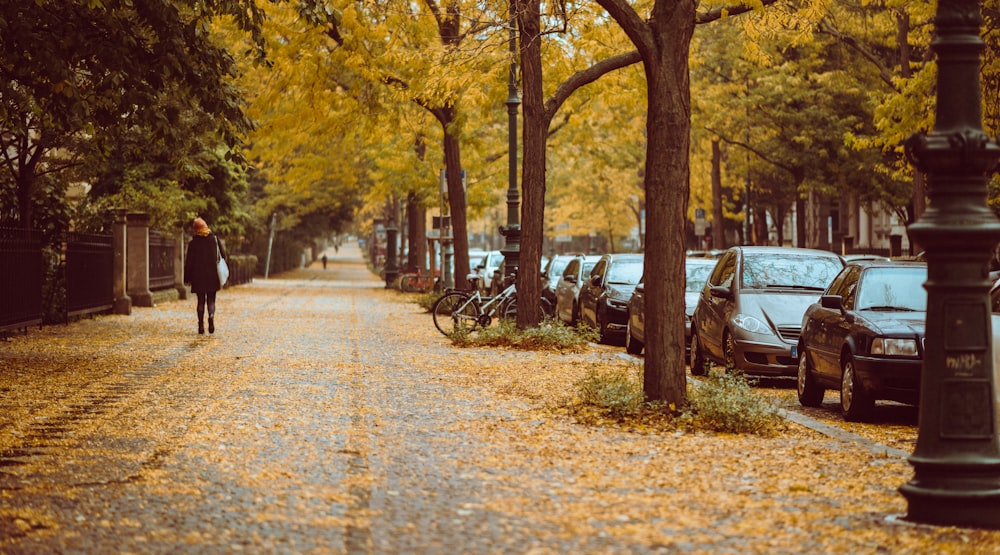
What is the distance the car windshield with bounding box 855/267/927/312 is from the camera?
12914mm

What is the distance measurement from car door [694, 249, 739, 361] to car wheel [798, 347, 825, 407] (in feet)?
7.23

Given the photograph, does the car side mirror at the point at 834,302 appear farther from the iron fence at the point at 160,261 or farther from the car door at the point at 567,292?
the iron fence at the point at 160,261

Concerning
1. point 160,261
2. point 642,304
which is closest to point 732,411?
point 642,304

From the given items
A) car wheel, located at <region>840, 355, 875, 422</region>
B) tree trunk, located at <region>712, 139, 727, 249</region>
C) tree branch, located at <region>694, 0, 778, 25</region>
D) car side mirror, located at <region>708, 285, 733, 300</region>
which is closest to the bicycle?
car side mirror, located at <region>708, 285, 733, 300</region>

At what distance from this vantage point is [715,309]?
16.5 meters

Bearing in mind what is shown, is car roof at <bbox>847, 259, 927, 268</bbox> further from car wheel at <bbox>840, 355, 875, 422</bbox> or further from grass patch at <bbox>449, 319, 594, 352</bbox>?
grass patch at <bbox>449, 319, 594, 352</bbox>

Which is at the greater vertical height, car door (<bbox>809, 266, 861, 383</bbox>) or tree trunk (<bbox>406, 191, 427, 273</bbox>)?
tree trunk (<bbox>406, 191, 427, 273</bbox>)

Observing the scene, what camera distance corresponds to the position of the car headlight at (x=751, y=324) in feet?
50.5

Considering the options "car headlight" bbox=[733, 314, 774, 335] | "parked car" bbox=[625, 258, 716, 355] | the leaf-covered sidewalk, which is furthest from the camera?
"parked car" bbox=[625, 258, 716, 355]

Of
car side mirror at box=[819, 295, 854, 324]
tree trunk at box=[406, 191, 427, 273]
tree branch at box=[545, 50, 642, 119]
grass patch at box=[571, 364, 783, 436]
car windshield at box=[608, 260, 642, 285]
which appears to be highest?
tree branch at box=[545, 50, 642, 119]

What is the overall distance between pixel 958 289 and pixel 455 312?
1534 cm

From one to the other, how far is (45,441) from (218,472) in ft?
6.71

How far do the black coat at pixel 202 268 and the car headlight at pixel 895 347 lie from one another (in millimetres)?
12465

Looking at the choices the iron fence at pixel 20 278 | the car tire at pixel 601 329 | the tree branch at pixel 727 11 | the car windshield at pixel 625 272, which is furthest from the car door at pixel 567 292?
the tree branch at pixel 727 11
